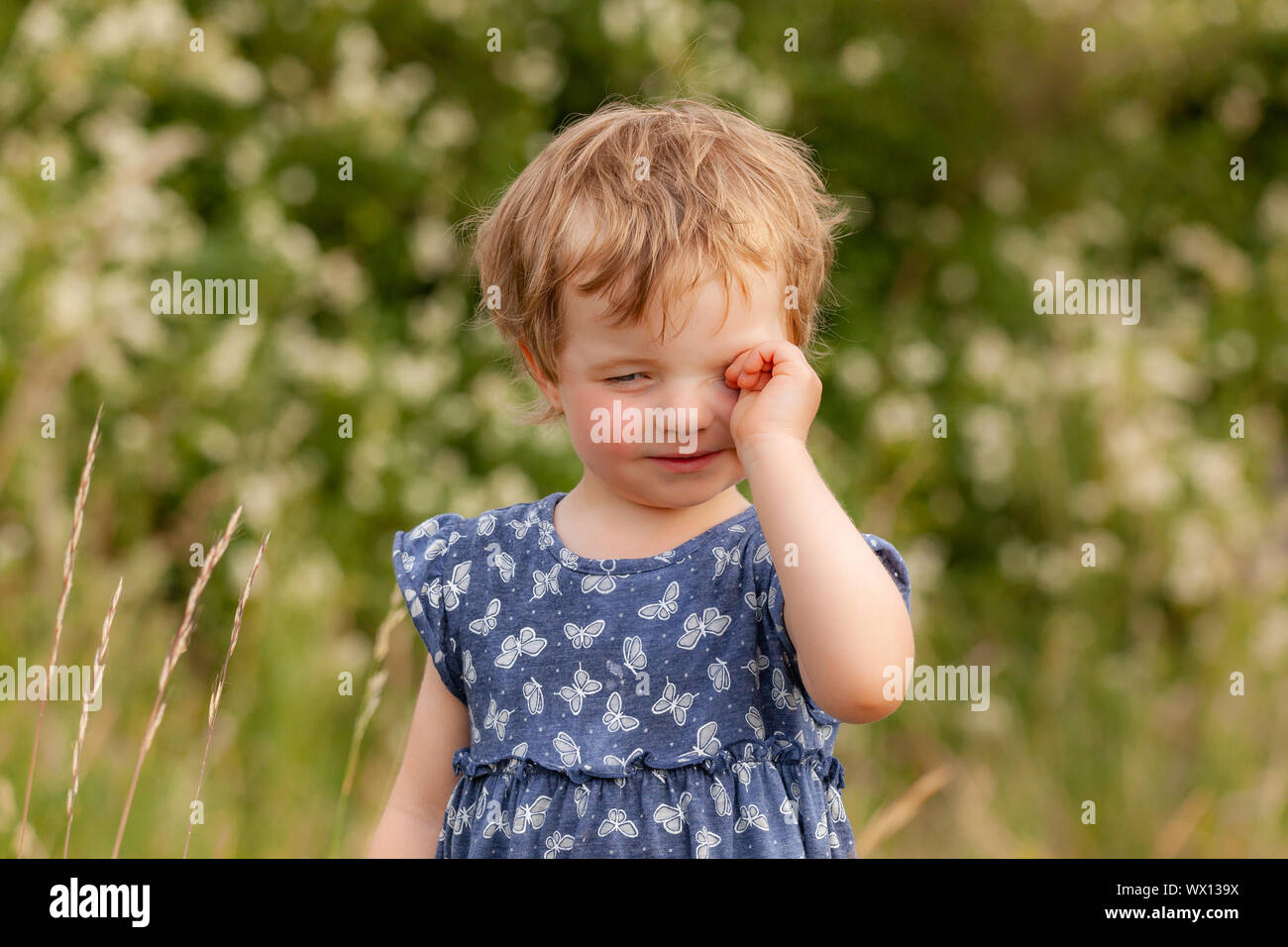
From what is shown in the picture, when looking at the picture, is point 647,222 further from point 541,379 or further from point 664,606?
point 664,606

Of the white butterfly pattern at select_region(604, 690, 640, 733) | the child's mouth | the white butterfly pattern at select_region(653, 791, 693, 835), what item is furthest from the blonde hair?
the white butterfly pattern at select_region(653, 791, 693, 835)

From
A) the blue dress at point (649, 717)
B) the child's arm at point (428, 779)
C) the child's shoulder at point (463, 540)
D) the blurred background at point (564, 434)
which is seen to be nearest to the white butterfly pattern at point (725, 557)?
the blue dress at point (649, 717)

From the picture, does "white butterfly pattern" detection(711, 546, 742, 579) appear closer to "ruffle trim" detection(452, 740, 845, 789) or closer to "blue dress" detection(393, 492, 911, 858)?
"blue dress" detection(393, 492, 911, 858)

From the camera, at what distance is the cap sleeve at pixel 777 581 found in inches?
50.3

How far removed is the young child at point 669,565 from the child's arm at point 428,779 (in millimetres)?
43

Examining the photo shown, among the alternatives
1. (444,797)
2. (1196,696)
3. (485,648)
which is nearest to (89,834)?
(444,797)

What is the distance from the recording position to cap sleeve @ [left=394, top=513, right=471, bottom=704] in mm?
1422

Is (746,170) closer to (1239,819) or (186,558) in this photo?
(1239,819)

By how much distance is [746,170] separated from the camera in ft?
4.46

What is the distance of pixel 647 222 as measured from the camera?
1269 mm

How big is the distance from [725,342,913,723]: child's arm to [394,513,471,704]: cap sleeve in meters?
0.40

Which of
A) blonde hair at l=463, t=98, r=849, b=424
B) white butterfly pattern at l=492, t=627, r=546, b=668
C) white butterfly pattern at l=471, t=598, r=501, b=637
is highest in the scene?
blonde hair at l=463, t=98, r=849, b=424

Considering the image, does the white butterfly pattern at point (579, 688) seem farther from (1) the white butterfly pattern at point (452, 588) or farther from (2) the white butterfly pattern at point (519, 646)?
(1) the white butterfly pattern at point (452, 588)

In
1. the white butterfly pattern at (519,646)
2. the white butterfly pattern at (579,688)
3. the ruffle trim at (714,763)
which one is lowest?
the ruffle trim at (714,763)
